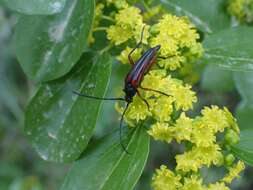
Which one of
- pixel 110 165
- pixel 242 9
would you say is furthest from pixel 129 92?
pixel 242 9

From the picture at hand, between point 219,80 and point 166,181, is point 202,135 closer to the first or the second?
point 166,181

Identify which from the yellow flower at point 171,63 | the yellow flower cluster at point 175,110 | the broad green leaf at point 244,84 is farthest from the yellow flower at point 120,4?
the broad green leaf at point 244,84

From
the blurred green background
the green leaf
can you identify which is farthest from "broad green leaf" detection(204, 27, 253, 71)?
the blurred green background

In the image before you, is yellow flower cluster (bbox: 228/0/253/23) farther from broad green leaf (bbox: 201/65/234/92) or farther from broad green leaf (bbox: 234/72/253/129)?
broad green leaf (bbox: 201/65/234/92)

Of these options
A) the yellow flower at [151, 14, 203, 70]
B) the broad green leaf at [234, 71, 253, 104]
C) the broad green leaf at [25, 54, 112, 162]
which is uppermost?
the yellow flower at [151, 14, 203, 70]

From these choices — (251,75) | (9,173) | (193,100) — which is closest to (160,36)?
(193,100)

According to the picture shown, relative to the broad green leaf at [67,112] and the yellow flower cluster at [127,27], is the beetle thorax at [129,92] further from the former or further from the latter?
the yellow flower cluster at [127,27]
